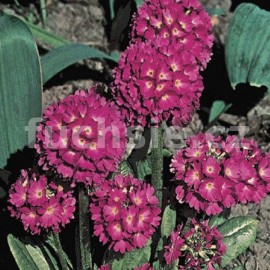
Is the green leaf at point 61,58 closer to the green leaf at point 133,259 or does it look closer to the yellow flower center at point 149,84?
the green leaf at point 133,259

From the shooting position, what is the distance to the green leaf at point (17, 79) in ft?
7.20

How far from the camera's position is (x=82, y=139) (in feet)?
4.68

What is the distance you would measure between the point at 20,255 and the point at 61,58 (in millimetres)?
945

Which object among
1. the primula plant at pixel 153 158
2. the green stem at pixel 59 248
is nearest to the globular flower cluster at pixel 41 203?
the primula plant at pixel 153 158

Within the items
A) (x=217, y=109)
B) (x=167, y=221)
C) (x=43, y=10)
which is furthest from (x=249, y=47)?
(x=43, y=10)

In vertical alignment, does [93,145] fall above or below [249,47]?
above

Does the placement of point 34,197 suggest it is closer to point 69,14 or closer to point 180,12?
point 180,12

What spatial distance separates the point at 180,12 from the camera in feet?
5.78

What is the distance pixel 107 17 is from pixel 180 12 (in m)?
1.75

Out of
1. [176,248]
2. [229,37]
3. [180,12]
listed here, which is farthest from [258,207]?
[180,12]

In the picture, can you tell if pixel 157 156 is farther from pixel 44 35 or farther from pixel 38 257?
pixel 44 35

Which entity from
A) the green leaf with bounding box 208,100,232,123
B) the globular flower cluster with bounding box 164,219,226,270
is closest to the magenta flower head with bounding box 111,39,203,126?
the globular flower cluster with bounding box 164,219,226,270

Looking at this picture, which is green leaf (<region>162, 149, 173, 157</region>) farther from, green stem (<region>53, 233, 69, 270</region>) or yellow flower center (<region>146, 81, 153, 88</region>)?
yellow flower center (<region>146, 81, 153, 88</region>)

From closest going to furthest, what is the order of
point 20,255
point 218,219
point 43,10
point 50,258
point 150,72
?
point 150,72
point 20,255
point 50,258
point 218,219
point 43,10
